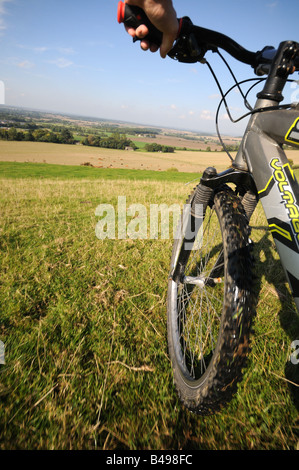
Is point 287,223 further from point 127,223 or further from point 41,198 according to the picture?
point 41,198

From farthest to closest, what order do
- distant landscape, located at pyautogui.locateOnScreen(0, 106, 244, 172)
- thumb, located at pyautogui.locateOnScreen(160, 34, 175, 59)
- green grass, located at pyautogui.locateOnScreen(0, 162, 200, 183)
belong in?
distant landscape, located at pyautogui.locateOnScreen(0, 106, 244, 172), green grass, located at pyautogui.locateOnScreen(0, 162, 200, 183), thumb, located at pyautogui.locateOnScreen(160, 34, 175, 59)

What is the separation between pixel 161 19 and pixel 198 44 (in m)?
0.59

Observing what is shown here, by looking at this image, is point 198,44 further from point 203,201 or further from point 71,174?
point 71,174

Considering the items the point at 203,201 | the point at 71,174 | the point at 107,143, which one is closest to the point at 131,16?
the point at 203,201

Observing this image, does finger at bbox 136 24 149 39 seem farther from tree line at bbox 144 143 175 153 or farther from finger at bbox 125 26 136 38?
tree line at bbox 144 143 175 153

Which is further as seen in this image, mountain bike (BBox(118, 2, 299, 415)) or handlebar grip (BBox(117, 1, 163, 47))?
handlebar grip (BBox(117, 1, 163, 47))

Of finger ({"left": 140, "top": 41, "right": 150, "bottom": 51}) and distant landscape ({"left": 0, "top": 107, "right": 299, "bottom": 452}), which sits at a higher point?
finger ({"left": 140, "top": 41, "right": 150, "bottom": 51})

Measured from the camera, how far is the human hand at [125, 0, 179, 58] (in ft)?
3.85

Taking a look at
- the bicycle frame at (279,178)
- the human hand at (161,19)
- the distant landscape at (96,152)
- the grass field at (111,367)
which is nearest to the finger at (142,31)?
the human hand at (161,19)

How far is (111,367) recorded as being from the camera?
1.61 metres

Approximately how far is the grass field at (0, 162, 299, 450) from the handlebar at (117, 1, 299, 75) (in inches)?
85.8

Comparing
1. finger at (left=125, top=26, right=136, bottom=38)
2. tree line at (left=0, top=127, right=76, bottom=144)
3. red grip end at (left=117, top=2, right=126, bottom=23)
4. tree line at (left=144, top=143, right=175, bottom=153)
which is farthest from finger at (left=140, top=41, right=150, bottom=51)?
tree line at (left=0, top=127, right=76, bottom=144)

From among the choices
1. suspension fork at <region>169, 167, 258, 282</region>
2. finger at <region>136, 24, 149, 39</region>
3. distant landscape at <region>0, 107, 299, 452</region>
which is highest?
finger at <region>136, 24, 149, 39</region>

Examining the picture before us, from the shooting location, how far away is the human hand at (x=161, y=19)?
1.17 metres
